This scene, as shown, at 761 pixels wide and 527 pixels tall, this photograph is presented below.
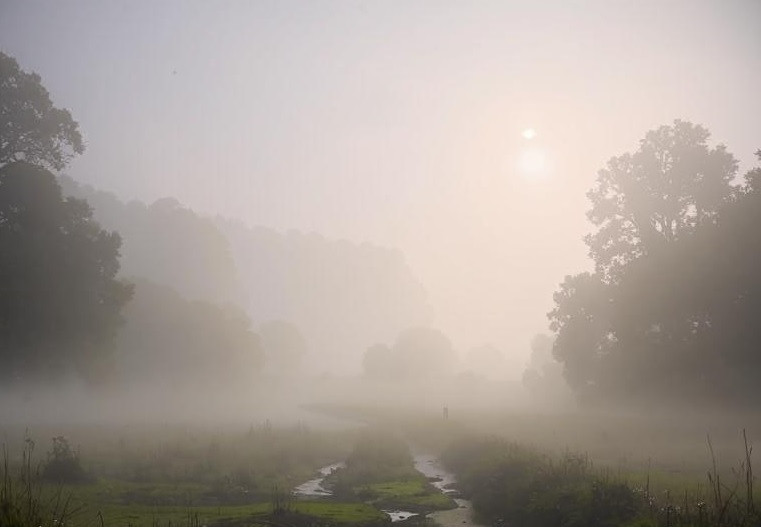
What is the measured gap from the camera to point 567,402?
56969 mm

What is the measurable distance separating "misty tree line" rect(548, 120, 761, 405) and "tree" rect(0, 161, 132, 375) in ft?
108

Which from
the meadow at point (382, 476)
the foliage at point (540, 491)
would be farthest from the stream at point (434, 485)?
the foliage at point (540, 491)

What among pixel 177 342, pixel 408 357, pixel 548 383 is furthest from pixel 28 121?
pixel 408 357

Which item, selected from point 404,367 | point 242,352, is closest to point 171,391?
point 242,352

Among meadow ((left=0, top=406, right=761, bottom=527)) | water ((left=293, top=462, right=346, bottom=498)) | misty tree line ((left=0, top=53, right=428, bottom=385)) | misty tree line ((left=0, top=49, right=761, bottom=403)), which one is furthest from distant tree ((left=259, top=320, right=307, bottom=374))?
water ((left=293, top=462, right=346, bottom=498))

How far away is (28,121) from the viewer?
31.2 m

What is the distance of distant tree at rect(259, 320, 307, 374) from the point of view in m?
126

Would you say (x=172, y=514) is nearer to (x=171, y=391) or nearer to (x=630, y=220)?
(x=630, y=220)

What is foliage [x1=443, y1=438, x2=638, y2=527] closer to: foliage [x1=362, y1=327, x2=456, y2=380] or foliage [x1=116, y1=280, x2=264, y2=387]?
foliage [x1=116, y1=280, x2=264, y2=387]

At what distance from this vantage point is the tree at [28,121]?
3077cm

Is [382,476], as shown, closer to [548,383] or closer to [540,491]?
[540,491]

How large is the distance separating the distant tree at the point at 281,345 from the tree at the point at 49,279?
9214 cm

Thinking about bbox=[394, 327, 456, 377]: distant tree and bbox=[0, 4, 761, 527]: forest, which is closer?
bbox=[0, 4, 761, 527]: forest

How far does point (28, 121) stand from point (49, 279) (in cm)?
913
